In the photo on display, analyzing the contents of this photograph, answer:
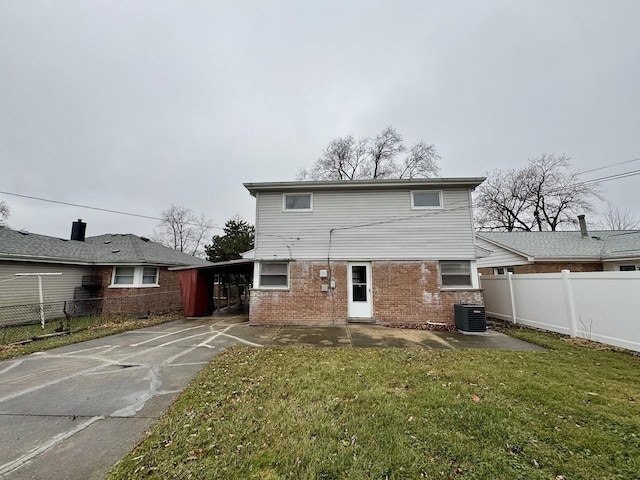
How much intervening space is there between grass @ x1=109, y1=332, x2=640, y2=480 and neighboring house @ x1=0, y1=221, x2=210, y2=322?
10.9 m

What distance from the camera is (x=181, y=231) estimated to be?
3647cm

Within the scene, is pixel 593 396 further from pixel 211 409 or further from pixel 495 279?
pixel 495 279

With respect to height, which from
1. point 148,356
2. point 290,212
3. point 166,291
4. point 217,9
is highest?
point 217,9

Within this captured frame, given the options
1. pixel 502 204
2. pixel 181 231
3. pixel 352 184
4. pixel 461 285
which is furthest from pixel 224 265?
pixel 181 231

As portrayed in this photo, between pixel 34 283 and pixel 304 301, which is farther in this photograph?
pixel 34 283

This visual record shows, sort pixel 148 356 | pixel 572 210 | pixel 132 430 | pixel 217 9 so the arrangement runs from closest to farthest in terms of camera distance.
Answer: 1. pixel 132 430
2. pixel 148 356
3. pixel 217 9
4. pixel 572 210

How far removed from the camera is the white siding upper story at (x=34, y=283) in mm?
10320

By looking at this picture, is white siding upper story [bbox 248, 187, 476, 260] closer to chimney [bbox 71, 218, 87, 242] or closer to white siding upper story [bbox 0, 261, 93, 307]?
white siding upper story [bbox 0, 261, 93, 307]

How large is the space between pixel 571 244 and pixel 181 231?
134 feet

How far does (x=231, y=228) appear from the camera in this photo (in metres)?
24.9

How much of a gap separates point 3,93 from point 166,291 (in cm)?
1125

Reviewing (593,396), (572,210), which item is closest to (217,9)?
(593,396)

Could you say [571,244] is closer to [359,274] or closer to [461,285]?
[461,285]

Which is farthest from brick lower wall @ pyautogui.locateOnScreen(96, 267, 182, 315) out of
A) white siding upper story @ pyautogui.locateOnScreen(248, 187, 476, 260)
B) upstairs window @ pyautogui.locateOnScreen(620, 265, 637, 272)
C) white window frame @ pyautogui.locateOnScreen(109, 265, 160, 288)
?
upstairs window @ pyautogui.locateOnScreen(620, 265, 637, 272)
